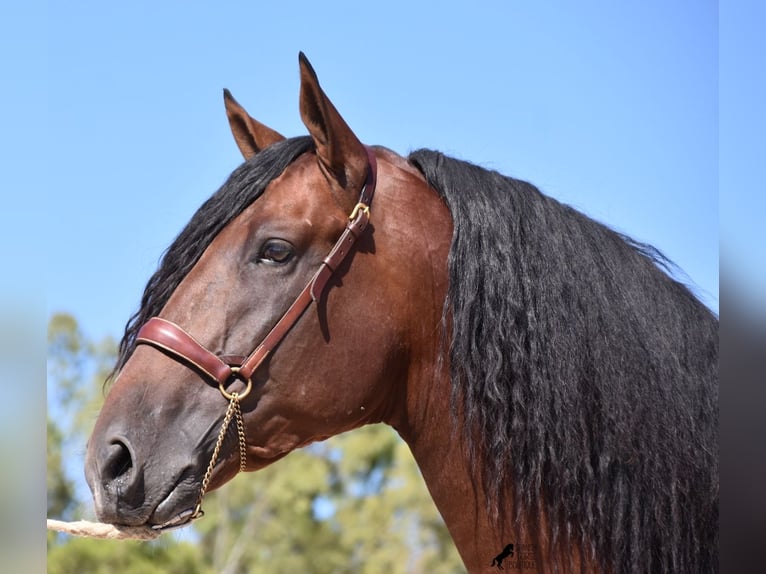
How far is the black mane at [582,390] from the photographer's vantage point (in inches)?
97.0

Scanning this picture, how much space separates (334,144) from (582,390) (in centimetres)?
106

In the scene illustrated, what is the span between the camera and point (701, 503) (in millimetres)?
2504

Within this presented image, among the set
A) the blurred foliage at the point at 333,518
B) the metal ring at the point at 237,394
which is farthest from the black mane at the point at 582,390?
the blurred foliage at the point at 333,518

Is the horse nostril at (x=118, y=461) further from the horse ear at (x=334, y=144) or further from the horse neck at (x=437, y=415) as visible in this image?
the horse ear at (x=334, y=144)

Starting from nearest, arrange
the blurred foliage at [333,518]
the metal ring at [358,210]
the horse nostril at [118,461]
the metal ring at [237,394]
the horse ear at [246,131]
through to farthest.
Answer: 1. the horse nostril at [118,461]
2. the metal ring at [237,394]
3. the metal ring at [358,210]
4. the horse ear at [246,131]
5. the blurred foliage at [333,518]

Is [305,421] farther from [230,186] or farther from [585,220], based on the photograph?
[585,220]

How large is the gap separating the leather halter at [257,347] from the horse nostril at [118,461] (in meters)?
0.29

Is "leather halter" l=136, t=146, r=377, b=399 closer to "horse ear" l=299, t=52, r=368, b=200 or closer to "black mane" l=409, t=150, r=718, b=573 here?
"horse ear" l=299, t=52, r=368, b=200

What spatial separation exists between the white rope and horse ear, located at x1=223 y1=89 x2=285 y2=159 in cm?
140

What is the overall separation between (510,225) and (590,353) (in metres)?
0.46

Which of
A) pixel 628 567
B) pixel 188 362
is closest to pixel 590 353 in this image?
pixel 628 567

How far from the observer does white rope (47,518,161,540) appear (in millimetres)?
2416

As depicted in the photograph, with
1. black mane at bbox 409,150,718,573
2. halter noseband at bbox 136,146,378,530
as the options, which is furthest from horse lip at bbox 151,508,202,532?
black mane at bbox 409,150,718,573

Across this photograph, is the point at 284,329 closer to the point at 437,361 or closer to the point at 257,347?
the point at 257,347
